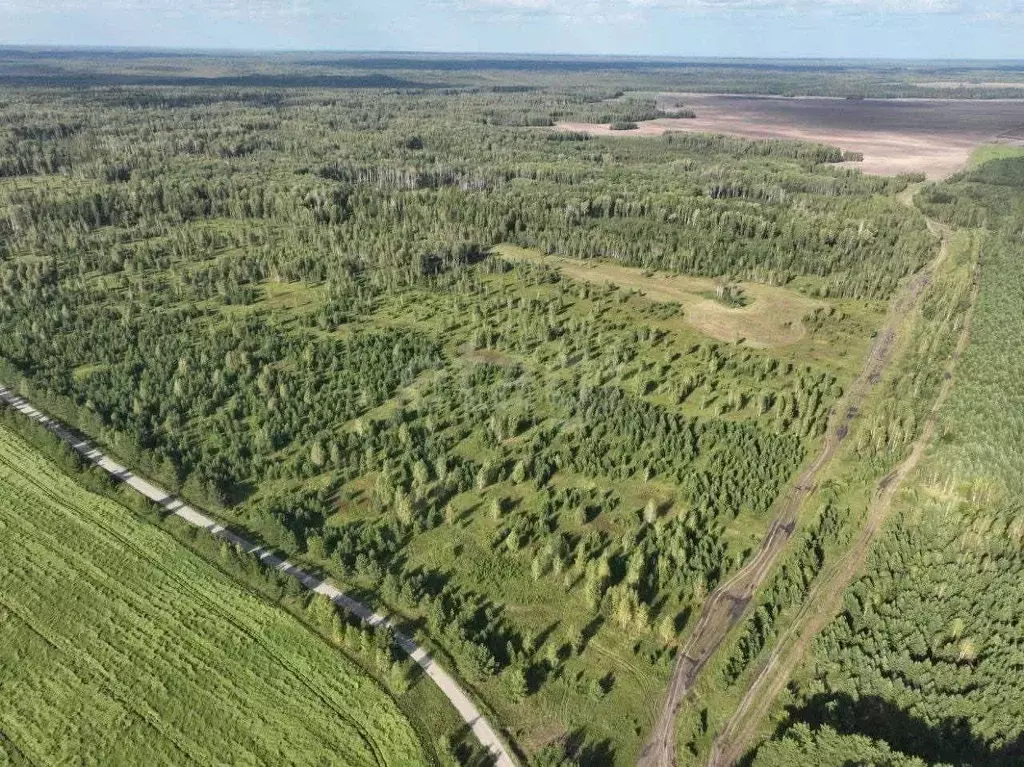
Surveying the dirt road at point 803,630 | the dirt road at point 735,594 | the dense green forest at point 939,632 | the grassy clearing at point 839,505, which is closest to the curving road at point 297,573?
the dirt road at point 735,594

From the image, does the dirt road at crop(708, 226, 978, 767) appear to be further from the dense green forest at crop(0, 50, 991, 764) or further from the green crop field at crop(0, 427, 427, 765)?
the green crop field at crop(0, 427, 427, 765)

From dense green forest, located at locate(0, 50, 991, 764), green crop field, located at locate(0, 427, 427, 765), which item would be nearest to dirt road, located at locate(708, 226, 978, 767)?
dense green forest, located at locate(0, 50, 991, 764)

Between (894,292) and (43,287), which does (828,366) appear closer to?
(894,292)

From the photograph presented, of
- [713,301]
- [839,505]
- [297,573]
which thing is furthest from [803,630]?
[713,301]

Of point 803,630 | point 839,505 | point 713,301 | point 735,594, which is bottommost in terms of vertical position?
point 735,594

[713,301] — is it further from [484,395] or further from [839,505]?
[839,505]

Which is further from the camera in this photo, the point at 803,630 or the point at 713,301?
the point at 713,301

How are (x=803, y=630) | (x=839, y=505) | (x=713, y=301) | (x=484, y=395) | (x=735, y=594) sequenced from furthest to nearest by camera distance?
(x=713, y=301), (x=484, y=395), (x=839, y=505), (x=735, y=594), (x=803, y=630)

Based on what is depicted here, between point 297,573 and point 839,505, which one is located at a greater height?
point 839,505
